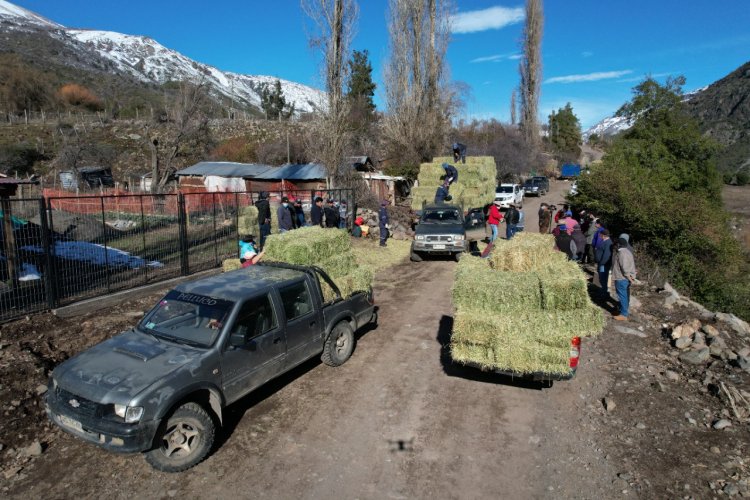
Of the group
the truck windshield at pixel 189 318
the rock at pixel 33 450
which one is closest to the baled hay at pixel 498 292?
the truck windshield at pixel 189 318

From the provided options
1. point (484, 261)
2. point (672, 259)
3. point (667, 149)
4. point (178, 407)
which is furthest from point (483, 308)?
point (667, 149)

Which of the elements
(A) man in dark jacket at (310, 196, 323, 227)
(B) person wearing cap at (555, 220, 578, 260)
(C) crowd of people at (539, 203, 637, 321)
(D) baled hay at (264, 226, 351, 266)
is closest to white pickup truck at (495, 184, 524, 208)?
(C) crowd of people at (539, 203, 637, 321)

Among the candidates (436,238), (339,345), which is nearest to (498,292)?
(339,345)

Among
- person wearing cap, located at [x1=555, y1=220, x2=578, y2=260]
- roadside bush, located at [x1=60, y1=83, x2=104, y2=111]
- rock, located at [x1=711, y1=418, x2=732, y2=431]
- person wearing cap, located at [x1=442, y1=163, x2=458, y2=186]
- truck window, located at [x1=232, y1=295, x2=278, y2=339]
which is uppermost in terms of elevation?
roadside bush, located at [x1=60, y1=83, x2=104, y2=111]

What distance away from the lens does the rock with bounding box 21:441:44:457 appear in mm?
5230

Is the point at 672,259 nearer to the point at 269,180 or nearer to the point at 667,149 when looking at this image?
the point at 667,149

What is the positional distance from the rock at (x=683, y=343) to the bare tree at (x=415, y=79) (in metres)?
26.3

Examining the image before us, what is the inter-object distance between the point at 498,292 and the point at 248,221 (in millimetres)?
11662

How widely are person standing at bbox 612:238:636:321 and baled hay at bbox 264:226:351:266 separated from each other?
554cm

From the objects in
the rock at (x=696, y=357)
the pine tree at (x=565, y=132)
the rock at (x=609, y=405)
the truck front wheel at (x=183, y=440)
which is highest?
the pine tree at (x=565, y=132)

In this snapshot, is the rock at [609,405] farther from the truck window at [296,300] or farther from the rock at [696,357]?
the truck window at [296,300]

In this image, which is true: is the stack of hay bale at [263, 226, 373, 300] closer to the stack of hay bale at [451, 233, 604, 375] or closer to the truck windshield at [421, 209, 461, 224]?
the stack of hay bale at [451, 233, 604, 375]

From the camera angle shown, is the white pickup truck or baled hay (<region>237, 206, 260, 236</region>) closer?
baled hay (<region>237, 206, 260, 236</region>)

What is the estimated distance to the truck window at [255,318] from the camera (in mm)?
5664
